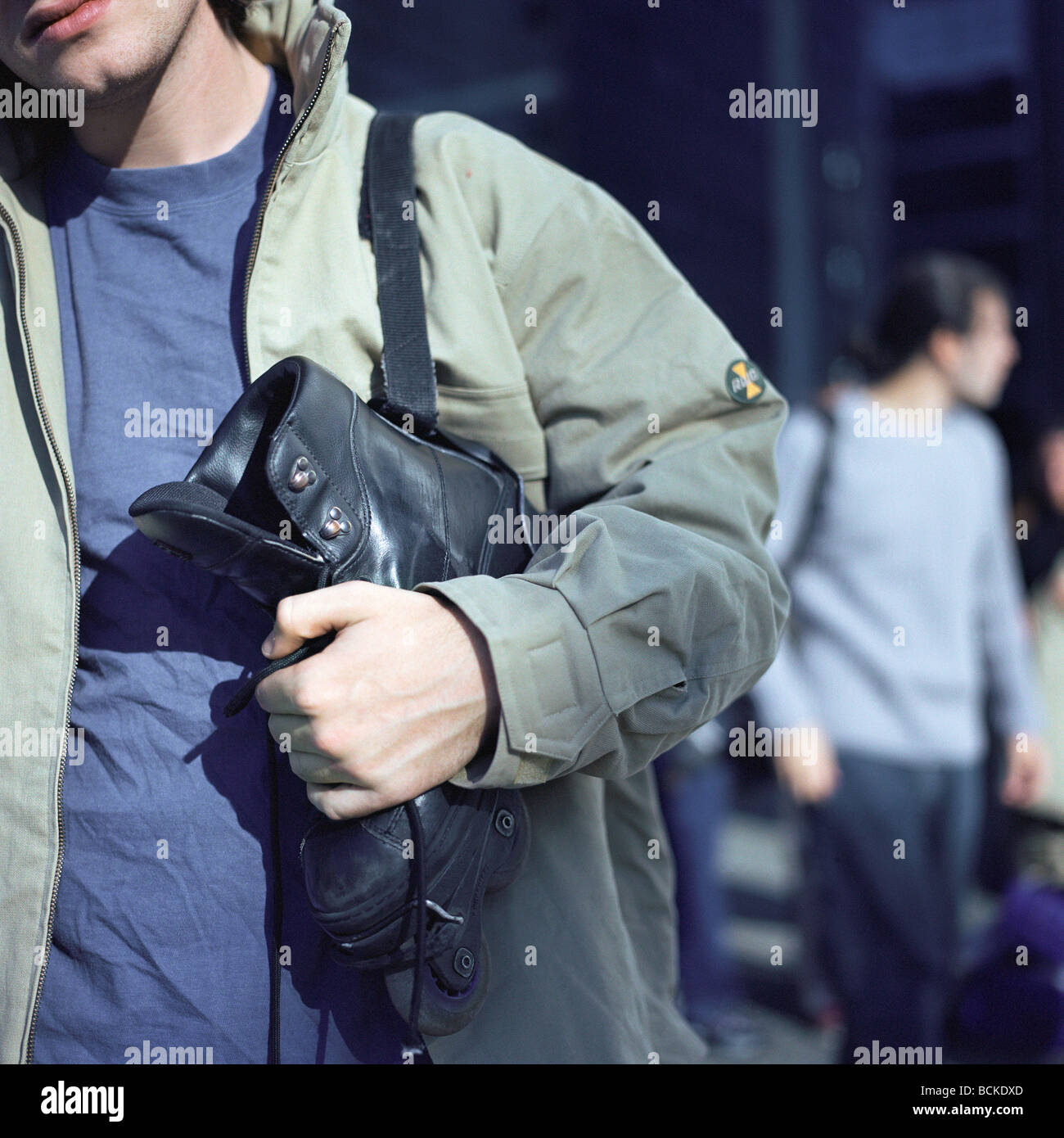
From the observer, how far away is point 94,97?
1494 mm

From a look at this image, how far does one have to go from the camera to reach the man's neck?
1.60m

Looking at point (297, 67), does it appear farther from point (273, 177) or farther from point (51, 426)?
point (51, 426)

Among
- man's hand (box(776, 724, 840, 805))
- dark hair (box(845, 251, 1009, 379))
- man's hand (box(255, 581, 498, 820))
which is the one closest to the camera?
man's hand (box(255, 581, 498, 820))

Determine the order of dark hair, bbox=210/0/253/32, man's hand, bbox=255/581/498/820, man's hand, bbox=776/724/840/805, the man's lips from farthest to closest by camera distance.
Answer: man's hand, bbox=776/724/840/805 < dark hair, bbox=210/0/253/32 < the man's lips < man's hand, bbox=255/581/498/820

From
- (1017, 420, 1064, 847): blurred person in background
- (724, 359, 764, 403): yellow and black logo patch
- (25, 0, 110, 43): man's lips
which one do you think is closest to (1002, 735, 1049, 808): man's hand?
(1017, 420, 1064, 847): blurred person in background

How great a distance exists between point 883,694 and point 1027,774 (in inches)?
26.6

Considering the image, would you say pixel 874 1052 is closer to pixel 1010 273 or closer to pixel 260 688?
pixel 260 688

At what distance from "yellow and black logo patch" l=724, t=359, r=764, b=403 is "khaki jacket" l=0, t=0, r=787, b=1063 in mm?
16

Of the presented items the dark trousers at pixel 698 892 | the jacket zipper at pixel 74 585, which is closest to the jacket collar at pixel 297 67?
the jacket zipper at pixel 74 585

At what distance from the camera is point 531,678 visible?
4.23 feet

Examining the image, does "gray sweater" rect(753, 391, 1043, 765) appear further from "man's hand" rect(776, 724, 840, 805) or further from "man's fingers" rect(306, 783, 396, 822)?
"man's fingers" rect(306, 783, 396, 822)

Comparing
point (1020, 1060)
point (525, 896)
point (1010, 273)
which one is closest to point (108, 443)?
point (525, 896)

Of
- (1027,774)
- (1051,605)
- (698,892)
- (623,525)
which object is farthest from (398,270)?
(698,892)

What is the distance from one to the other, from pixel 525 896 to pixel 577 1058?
200mm
